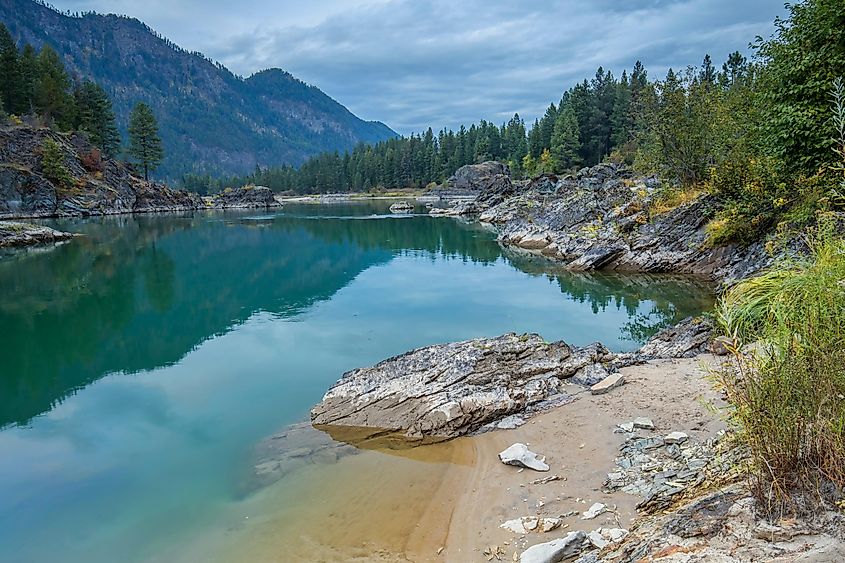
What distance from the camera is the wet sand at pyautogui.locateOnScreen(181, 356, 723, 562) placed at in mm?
7914

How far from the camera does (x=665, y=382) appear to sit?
12.0 metres

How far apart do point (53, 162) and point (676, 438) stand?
87255mm

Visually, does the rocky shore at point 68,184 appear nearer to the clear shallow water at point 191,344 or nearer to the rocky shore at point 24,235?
the rocky shore at point 24,235

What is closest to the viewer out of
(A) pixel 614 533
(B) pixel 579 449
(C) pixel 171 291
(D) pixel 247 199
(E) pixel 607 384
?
(A) pixel 614 533

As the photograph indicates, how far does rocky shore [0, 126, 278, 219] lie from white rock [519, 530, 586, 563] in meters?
81.5

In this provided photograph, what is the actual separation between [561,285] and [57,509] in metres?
24.4

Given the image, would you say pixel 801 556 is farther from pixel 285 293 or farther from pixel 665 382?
pixel 285 293

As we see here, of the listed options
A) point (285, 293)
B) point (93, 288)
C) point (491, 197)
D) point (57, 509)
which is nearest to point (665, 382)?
point (57, 509)

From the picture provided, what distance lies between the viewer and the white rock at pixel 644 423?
9.97 metres

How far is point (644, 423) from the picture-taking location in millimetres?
10102

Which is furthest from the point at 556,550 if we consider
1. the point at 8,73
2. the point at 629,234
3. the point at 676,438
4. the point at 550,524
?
the point at 8,73

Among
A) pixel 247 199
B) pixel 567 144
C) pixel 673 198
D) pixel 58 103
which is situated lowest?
pixel 673 198

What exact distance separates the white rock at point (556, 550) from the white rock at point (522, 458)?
2.60m

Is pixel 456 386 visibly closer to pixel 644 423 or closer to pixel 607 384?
pixel 607 384
